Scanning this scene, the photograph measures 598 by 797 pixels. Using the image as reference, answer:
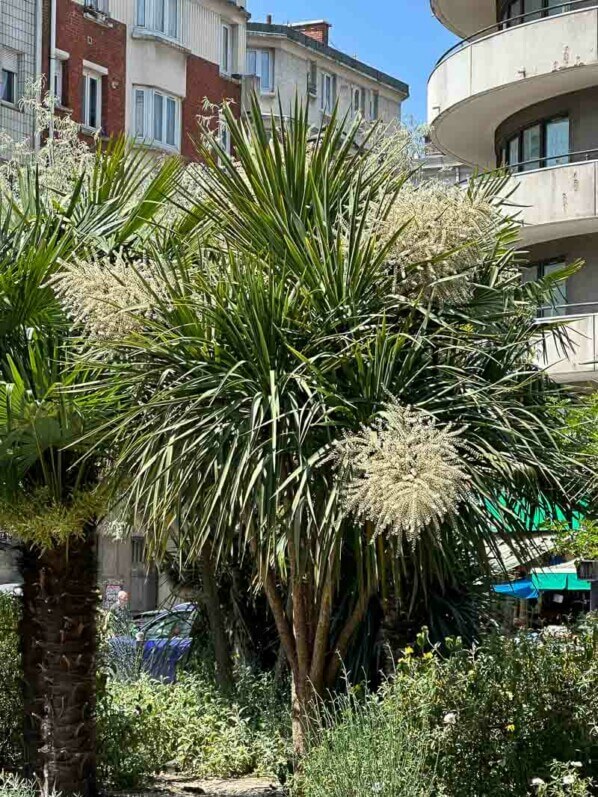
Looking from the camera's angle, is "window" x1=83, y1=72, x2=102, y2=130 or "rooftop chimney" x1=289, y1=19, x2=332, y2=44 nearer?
"window" x1=83, y1=72, x2=102, y2=130

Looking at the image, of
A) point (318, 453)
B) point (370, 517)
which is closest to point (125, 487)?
point (318, 453)

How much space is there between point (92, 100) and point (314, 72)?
56.9 ft

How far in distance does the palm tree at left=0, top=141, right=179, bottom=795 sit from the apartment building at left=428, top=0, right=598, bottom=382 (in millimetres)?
16162

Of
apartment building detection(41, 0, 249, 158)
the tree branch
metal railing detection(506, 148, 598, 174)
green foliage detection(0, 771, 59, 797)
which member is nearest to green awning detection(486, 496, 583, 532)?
the tree branch

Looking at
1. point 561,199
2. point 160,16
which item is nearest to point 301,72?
point 160,16

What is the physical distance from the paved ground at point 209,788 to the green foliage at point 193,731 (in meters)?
0.14

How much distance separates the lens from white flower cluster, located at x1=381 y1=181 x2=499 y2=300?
8.73 meters

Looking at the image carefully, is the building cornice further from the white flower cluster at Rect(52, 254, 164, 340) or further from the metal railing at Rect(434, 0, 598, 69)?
the white flower cluster at Rect(52, 254, 164, 340)

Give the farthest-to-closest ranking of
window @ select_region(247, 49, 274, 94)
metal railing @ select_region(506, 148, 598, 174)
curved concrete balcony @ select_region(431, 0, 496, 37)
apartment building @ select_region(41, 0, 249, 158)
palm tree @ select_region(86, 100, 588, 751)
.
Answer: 1. window @ select_region(247, 49, 274, 94)
2. apartment building @ select_region(41, 0, 249, 158)
3. curved concrete balcony @ select_region(431, 0, 496, 37)
4. metal railing @ select_region(506, 148, 598, 174)
5. palm tree @ select_region(86, 100, 588, 751)

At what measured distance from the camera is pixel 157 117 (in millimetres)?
39812

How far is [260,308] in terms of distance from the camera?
8539 mm

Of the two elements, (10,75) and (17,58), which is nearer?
(10,75)

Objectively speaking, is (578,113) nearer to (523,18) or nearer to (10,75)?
(523,18)

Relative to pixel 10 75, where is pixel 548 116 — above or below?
below
